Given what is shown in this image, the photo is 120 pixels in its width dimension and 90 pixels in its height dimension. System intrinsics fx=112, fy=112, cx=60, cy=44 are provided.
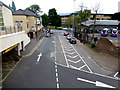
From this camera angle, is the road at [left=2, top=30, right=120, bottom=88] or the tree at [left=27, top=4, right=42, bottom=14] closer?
the road at [left=2, top=30, right=120, bottom=88]

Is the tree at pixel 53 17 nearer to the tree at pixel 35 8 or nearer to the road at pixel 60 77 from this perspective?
the tree at pixel 35 8

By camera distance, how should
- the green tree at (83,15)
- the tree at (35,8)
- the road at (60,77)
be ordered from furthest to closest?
the tree at (35,8) → the green tree at (83,15) → the road at (60,77)

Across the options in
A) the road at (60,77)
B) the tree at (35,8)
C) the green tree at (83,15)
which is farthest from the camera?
the tree at (35,8)

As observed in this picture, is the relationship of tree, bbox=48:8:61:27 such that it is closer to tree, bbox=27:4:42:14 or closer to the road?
tree, bbox=27:4:42:14


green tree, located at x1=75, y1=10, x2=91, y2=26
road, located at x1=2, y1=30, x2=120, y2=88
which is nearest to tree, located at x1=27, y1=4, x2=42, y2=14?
green tree, located at x1=75, y1=10, x2=91, y2=26

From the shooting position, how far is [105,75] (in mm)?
11961

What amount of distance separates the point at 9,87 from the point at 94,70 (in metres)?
9.19

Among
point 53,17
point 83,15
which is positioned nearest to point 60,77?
point 83,15

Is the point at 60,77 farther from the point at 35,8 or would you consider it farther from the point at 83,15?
the point at 35,8

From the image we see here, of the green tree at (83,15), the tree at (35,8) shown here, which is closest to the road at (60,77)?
the green tree at (83,15)

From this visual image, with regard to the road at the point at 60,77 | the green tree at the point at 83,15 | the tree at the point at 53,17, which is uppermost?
the tree at the point at 53,17

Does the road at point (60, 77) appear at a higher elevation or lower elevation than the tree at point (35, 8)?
lower

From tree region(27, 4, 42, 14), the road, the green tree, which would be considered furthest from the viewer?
tree region(27, 4, 42, 14)

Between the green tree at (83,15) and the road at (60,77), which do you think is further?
the green tree at (83,15)
